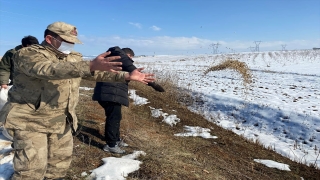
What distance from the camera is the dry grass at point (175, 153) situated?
346 cm

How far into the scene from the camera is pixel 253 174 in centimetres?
385

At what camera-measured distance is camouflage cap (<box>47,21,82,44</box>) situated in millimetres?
2322

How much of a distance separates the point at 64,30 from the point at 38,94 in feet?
2.01

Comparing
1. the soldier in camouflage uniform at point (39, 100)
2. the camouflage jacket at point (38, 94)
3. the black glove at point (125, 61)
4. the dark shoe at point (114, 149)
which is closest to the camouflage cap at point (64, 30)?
the soldier in camouflage uniform at point (39, 100)

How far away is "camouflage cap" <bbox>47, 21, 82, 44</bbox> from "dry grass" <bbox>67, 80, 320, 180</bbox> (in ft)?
5.39

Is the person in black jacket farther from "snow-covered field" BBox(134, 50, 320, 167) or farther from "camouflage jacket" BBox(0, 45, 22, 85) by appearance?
"snow-covered field" BBox(134, 50, 320, 167)

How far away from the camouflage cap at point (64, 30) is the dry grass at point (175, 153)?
1.64m

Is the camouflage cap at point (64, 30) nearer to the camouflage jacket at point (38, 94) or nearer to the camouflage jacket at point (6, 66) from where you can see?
the camouflage jacket at point (38, 94)

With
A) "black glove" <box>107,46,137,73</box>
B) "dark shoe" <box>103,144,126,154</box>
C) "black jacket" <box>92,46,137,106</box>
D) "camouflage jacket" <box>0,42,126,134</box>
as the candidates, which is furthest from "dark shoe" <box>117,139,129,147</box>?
"camouflage jacket" <box>0,42,126,134</box>

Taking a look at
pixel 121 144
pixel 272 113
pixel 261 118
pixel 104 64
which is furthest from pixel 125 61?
pixel 272 113

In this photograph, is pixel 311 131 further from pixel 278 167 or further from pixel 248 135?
pixel 278 167

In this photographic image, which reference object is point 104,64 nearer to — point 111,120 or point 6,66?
point 111,120

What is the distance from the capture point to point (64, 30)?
2.33 meters

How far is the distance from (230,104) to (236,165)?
19.0 ft
